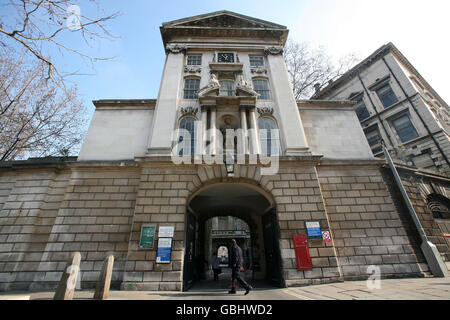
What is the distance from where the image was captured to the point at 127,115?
1257 centimetres

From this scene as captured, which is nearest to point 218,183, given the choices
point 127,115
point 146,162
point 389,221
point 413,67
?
point 146,162

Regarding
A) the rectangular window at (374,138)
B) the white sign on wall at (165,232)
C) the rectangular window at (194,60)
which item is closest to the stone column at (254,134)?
the white sign on wall at (165,232)

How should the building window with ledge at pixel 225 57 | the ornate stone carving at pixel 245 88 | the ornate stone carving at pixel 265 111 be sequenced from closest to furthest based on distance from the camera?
the ornate stone carving at pixel 245 88 < the ornate stone carving at pixel 265 111 < the building window with ledge at pixel 225 57

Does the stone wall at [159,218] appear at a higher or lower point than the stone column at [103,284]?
higher

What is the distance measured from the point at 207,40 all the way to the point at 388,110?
2346 centimetres

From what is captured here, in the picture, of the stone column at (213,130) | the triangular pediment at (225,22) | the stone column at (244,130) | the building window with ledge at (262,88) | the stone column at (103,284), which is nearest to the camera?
the stone column at (103,284)

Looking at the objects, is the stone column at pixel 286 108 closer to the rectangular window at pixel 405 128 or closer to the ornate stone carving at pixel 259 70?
the ornate stone carving at pixel 259 70

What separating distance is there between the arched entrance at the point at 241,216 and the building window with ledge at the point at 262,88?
651cm

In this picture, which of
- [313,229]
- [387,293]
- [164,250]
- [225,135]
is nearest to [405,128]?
[313,229]

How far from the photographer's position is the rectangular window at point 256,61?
584 inches

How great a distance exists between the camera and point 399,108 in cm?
2309

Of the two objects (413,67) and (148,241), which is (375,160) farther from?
(413,67)

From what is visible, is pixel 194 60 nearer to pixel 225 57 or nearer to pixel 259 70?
pixel 225 57

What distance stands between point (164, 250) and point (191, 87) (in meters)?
10.3
